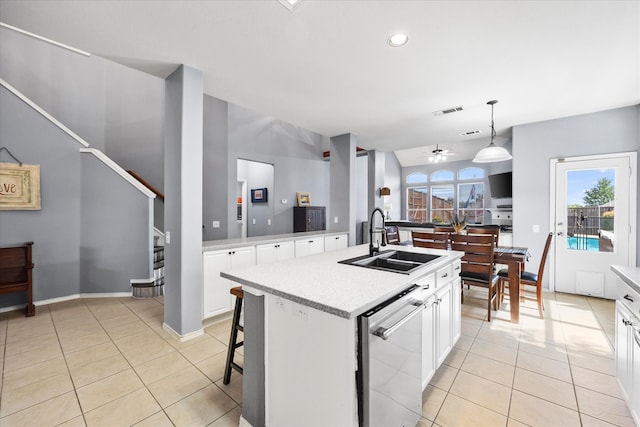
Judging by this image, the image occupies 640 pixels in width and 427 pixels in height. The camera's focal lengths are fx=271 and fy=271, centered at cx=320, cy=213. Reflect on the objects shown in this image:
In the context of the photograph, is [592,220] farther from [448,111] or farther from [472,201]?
[472,201]

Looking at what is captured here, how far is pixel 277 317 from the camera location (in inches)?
53.6

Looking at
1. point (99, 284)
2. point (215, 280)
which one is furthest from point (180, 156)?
point (99, 284)

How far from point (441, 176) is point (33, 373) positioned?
1098 centimetres

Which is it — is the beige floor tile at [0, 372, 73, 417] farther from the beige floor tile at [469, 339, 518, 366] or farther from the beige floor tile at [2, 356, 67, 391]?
the beige floor tile at [469, 339, 518, 366]

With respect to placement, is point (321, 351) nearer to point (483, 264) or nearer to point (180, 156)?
point (180, 156)

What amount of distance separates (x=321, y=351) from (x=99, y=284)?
13.9ft

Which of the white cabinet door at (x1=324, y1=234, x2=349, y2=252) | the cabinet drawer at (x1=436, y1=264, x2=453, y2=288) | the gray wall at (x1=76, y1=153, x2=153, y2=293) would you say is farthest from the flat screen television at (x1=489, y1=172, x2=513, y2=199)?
the gray wall at (x1=76, y1=153, x2=153, y2=293)

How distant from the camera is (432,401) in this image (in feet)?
6.00

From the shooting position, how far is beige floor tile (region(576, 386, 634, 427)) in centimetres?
167

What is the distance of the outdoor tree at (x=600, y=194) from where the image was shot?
381 centimetres

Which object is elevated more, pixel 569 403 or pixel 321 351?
pixel 321 351

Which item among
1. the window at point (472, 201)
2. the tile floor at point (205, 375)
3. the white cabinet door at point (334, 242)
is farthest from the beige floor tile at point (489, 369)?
the window at point (472, 201)

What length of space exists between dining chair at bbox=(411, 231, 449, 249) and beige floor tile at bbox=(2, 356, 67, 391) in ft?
12.2

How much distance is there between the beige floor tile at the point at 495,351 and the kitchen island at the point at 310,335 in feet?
3.03
